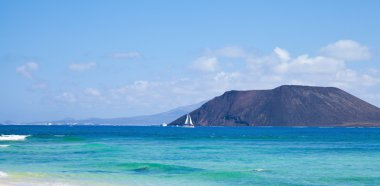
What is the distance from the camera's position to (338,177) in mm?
39531

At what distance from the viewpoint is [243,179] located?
3859cm

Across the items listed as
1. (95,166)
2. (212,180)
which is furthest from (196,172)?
(95,166)

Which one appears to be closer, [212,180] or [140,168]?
[212,180]

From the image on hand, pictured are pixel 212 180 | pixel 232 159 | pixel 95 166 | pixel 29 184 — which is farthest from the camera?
pixel 232 159

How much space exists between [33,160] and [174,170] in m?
14.9

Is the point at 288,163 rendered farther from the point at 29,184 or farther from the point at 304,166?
the point at 29,184

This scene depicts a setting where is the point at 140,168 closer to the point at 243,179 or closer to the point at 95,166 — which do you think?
the point at 95,166

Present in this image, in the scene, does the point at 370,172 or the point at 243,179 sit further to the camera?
the point at 370,172

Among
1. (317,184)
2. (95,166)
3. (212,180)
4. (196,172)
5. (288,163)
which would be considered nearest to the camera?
(317,184)

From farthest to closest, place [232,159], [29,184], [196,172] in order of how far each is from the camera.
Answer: [232,159] → [196,172] → [29,184]

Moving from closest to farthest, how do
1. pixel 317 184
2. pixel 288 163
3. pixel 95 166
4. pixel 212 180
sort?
pixel 317 184 → pixel 212 180 → pixel 95 166 → pixel 288 163

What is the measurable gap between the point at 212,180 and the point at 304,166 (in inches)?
478

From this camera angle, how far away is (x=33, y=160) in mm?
52406

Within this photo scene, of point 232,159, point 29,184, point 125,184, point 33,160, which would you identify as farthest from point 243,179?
point 33,160
